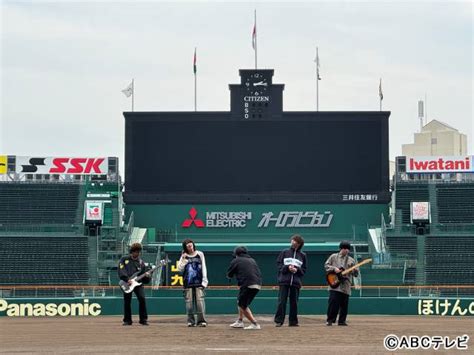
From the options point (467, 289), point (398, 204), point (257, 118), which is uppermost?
point (257, 118)

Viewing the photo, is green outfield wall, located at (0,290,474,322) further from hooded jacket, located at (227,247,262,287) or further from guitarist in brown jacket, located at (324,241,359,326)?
hooded jacket, located at (227,247,262,287)

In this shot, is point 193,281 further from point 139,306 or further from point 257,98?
point 257,98

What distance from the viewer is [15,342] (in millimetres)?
18156

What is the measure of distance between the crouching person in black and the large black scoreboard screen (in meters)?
26.8

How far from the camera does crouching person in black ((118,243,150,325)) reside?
71.9ft

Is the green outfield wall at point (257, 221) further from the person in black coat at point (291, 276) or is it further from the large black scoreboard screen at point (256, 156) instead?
the person in black coat at point (291, 276)

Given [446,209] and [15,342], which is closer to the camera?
[15,342]

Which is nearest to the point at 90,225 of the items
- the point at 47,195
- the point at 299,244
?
the point at 47,195

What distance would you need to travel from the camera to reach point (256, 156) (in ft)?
161

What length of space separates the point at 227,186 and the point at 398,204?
786cm

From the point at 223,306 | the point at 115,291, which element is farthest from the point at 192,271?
the point at 115,291

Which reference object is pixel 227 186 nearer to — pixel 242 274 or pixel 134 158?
pixel 134 158

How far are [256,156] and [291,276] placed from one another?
28028 millimetres

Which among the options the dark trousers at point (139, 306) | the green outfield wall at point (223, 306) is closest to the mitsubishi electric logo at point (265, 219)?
the green outfield wall at point (223, 306)
